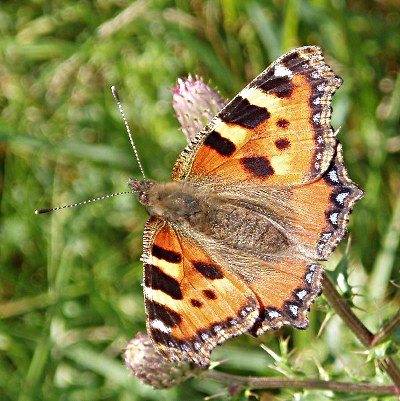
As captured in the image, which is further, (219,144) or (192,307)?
(219,144)

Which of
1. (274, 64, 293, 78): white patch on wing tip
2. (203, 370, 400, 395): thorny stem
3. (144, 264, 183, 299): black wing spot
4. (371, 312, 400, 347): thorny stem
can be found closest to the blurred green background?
(203, 370, 400, 395): thorny stem

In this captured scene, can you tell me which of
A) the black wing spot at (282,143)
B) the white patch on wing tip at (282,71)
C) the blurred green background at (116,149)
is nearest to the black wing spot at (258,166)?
the black wing spot at (282,143)

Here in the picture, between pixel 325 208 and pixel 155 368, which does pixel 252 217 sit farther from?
pixel 155 368

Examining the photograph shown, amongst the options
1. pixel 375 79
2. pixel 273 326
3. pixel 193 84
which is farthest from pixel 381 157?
pixel 273 326

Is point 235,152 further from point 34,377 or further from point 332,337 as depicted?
point 34,377

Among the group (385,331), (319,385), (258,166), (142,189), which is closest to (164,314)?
(142,189)

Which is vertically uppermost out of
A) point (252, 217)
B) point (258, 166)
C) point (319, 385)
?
point (258, 166)

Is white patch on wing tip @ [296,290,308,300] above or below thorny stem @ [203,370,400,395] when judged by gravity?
above

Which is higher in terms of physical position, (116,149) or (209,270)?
(116,149)

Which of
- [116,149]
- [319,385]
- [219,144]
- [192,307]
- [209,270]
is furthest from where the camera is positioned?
[116,149]

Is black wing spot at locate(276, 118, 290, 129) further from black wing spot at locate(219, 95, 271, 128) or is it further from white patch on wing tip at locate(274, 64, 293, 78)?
white patch on wing tip at locate(274, 64, 293, 78)
